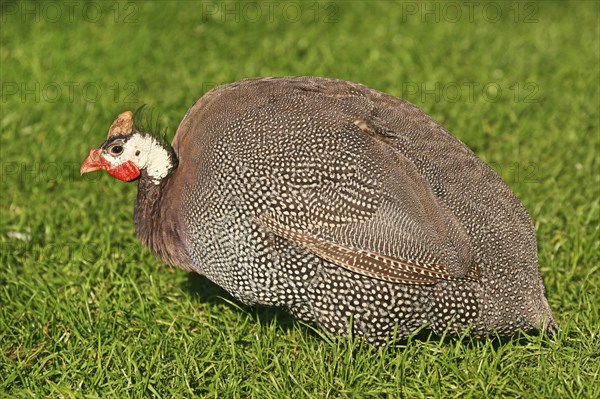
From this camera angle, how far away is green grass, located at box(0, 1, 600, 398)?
358 cm

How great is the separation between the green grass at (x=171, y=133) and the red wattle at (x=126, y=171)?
0.60 m

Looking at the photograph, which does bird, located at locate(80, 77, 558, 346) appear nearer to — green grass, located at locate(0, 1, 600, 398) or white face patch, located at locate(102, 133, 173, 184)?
white face patch, located at locate(102, 133, 173, 184)

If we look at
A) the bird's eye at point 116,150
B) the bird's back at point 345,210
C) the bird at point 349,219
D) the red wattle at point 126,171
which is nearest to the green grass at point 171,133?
the bird at point 349,219

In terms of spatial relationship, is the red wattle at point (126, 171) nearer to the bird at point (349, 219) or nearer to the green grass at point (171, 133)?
the bird at point (349, 219)

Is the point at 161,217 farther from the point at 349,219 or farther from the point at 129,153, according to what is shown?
the point at 349,219

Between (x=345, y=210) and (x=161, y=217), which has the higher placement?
(x=345, y=210)

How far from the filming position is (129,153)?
12.7ft

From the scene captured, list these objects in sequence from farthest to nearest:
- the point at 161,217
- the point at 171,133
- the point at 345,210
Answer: the point at 171,133, the point at 161,217, the point at 345,210

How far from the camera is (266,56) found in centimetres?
662

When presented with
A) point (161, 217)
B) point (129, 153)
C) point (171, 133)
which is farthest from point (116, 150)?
point (171, 133)

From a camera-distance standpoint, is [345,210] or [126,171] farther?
[126,171]

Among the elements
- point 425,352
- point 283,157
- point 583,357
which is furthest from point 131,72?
point 583,357

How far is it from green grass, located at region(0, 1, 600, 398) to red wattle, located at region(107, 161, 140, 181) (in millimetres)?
596

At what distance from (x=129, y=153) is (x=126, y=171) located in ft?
0.28
